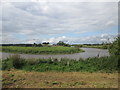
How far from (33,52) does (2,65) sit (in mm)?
17108

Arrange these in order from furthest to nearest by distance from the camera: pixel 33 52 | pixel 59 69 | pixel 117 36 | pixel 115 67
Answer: pixel 33 52 → pixel 117 36 → pixel 115 67 → pixel 59 69

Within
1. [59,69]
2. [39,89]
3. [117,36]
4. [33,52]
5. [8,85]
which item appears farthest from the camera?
[33,52]

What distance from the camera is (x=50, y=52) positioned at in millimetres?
24859

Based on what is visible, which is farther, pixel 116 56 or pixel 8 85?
pixel 116 56

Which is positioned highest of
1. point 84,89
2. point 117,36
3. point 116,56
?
point 117,36

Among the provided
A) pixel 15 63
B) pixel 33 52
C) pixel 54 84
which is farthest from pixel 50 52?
pixel 54 84

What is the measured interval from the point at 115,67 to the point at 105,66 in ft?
2.12

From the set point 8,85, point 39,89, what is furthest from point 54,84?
point 8,85

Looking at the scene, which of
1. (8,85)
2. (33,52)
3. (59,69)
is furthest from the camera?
(33,52)

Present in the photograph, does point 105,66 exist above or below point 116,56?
below

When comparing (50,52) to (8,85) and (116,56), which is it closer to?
(116,56)

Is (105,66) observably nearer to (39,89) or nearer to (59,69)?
(59,69)

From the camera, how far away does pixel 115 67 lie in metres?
7.65

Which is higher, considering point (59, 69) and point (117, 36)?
point (117, 36)
